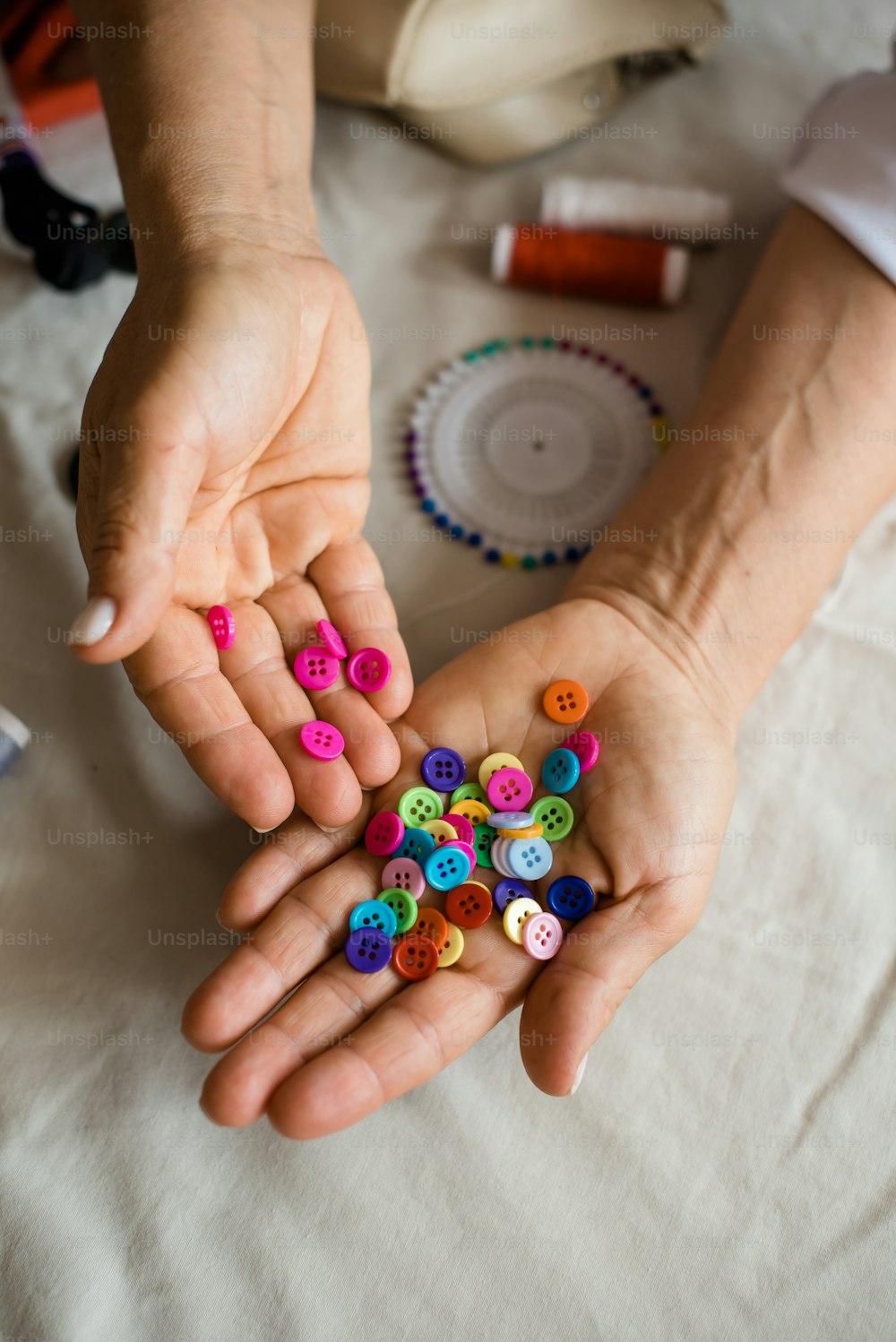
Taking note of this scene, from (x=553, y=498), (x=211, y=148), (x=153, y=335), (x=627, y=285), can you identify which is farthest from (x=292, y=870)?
(x=627, y=285)

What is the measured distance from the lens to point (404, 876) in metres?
1.31

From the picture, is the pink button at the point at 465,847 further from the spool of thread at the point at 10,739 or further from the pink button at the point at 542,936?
the spool of thread at the point at 10,739

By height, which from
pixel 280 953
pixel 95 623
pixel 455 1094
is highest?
pixel 95 623

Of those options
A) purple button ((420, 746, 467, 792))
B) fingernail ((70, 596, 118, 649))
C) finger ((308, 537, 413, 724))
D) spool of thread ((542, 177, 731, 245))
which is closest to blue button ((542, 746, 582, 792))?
purple button ((420, 746, 467, 792))

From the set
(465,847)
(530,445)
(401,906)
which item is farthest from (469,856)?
(530,445)

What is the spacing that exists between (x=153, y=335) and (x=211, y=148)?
0.48 metres

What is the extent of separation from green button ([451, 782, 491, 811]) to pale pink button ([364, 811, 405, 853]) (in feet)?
0.31

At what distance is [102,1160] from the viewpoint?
1337mm

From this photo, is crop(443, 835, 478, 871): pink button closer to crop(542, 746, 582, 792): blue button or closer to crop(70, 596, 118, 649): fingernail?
crop(542, 746, 582, 792): blue button

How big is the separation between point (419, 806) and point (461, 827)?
7 cm

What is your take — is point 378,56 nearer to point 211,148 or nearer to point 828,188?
point 211,148

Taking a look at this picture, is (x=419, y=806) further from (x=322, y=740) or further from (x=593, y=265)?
(x=593, y=265)

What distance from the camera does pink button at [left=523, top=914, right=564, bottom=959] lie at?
4.10 feet

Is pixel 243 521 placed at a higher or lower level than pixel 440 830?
higher
